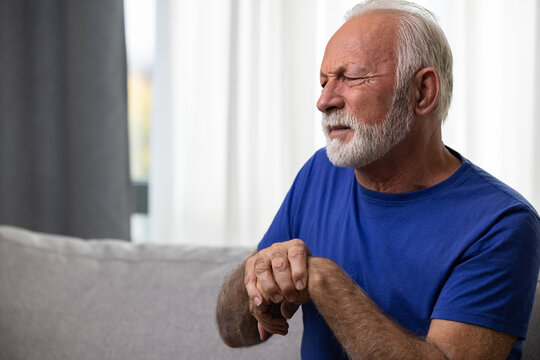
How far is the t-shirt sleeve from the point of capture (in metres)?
1.05

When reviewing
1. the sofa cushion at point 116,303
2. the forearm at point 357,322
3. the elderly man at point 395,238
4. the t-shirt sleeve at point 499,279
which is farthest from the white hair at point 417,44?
the sofa cushion at point 116,303

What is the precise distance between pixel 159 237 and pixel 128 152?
38 cm

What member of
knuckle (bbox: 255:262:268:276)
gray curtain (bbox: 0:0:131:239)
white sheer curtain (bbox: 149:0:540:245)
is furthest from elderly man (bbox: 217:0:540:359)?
gray curtain (bbox: 0:0:131:239)

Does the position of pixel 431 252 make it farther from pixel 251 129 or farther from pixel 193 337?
pixel 251 129

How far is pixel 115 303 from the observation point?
1689 mm

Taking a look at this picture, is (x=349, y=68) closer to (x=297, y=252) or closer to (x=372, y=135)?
(x=372, y=135)

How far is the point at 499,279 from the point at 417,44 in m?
0.49

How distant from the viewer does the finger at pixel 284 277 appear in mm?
1117

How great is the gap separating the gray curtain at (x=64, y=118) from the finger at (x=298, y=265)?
1.45 metres

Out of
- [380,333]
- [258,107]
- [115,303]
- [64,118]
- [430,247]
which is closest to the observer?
[380,333]

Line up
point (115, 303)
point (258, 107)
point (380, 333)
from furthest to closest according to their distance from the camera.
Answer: point (258, 107) < point (115, 303) < point (380, 333)

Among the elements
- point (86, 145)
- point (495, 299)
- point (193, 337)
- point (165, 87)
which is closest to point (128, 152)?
point (86, 145)

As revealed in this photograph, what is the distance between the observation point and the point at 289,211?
147 centimetres

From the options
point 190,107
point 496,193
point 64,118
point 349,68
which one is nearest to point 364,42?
point 349,68
